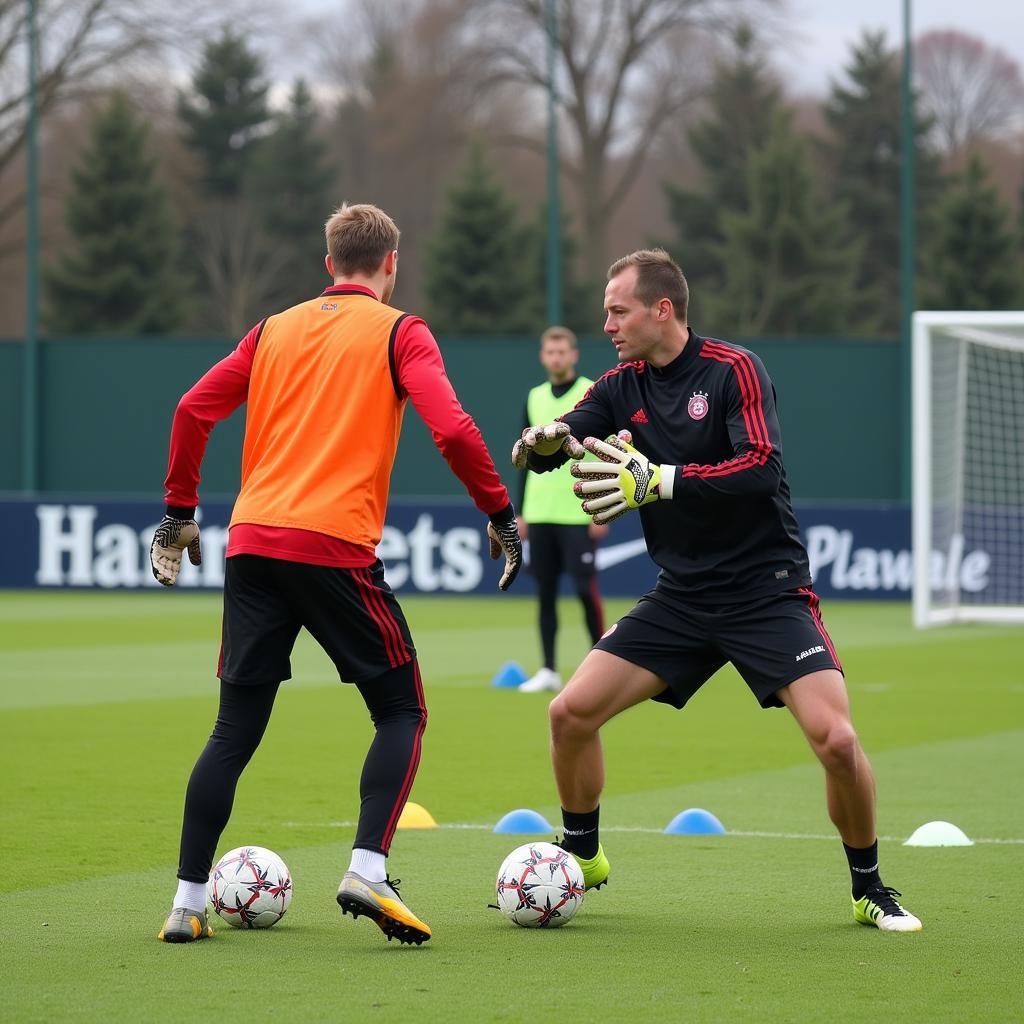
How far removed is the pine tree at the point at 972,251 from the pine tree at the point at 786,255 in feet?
7.52

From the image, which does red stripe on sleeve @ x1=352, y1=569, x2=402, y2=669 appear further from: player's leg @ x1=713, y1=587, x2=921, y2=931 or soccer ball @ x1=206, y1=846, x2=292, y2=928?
player's leg @ x1=713, y1=587, x2=921, y2=931

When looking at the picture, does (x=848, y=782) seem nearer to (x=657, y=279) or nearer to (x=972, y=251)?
(x=657, y=279)

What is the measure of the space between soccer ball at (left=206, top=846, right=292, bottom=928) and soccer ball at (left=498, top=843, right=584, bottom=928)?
2.16 ft

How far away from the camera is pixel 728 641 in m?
5.88

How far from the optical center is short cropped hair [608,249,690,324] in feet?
19.6

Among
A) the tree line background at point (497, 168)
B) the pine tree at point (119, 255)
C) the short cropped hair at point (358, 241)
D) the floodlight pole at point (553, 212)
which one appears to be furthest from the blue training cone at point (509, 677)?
the pine tree at point (119, 255)

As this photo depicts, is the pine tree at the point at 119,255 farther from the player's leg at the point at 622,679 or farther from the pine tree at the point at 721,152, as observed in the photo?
the player's leg at the point at 622,679

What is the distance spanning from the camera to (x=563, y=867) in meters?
5.93

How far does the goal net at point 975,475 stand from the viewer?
68.0 feet

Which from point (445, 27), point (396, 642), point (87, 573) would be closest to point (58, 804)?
point (396, 642)

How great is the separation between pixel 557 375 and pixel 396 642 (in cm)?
736

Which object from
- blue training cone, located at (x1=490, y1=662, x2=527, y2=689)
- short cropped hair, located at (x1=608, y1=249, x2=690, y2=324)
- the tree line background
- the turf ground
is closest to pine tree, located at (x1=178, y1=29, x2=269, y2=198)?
the tree line background

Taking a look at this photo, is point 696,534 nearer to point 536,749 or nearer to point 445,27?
point 536,749

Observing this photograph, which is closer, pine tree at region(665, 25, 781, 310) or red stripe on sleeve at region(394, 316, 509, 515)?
red stripe on sleeve at region(394, 316, 509, 515)
